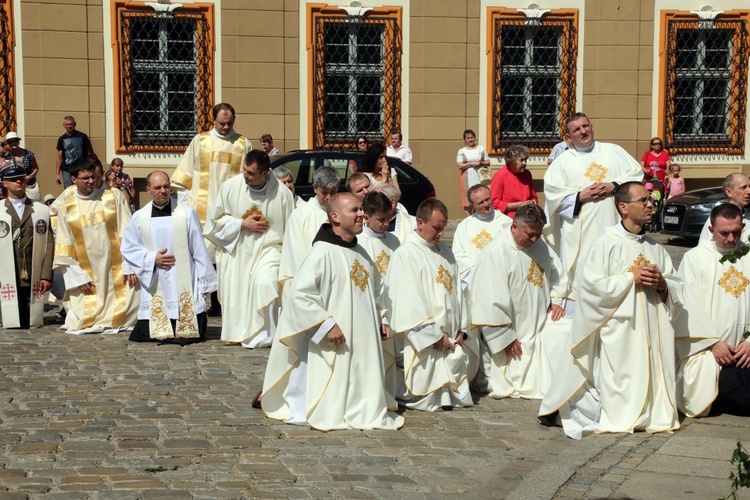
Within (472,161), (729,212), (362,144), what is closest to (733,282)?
(729,212)

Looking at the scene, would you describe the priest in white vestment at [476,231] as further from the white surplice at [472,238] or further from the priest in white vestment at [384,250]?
the priest in white vestment at [384,250]

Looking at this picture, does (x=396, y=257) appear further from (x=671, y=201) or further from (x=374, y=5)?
(x=374, y=5)

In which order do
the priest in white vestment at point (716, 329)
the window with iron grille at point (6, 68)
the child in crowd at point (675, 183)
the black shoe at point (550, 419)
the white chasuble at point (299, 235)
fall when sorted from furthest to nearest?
the child in crowd at point (675, 183) → the window with iron grille at point (6, 68) → the white chasuble at point (299, 235) → the priest in white vestment at point (716, 329) → the black shoe at point (550, 419)

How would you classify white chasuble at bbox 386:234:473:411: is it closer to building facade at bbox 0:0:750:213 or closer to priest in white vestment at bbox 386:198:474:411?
priest in white vestment at bbox 386:198:474:411

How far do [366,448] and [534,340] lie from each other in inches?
89.7

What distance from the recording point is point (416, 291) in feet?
27.5

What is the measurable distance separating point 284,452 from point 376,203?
78.0 inches

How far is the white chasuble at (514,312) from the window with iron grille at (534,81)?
11.9 meters

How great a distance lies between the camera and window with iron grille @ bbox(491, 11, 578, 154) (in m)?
20.9

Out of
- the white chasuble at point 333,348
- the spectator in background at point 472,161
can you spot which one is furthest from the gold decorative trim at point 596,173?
the spectator in background at point 472,161

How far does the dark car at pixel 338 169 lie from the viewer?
1650cm

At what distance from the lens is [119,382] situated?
9008mm

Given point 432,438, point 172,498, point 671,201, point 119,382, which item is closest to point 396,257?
point 432,438

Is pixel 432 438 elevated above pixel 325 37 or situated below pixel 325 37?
below
